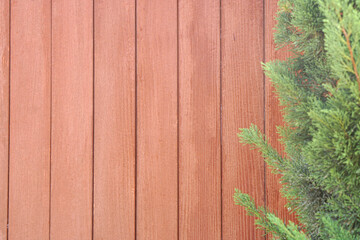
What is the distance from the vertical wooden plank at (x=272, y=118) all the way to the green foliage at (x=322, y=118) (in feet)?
1.48

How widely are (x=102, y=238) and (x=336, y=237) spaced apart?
1222 mm

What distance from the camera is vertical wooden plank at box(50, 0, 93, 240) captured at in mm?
1769

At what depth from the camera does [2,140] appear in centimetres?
183

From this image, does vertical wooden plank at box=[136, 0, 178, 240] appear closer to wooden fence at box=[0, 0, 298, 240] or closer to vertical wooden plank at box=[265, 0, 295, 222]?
wooden fence at box=[0, 0, 298, 240]

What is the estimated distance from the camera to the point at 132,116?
174cm

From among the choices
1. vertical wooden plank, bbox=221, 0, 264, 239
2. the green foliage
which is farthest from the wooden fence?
the green foliage

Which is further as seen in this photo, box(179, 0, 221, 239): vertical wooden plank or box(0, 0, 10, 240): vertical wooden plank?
box(0, 0, 10, 240): vertical wooden plank

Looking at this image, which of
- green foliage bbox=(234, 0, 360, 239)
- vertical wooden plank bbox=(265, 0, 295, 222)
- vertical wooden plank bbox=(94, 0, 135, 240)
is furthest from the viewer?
vertical wooden plank bbox=(94, 0, 135, 240)

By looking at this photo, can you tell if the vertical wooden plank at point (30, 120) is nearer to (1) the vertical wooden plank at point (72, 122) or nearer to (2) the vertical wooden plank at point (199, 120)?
(1) the vertical wooden plank at point (72, 122)

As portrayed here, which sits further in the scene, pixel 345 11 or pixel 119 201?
pixel 119 201

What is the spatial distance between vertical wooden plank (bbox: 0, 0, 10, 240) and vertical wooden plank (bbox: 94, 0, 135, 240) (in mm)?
486

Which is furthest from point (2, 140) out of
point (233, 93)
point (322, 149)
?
point (322, 149)

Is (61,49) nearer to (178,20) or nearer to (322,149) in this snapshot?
(178,20)

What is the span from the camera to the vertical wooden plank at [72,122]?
5.80 feet
